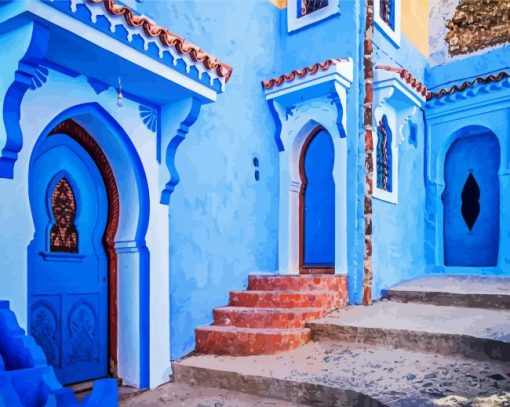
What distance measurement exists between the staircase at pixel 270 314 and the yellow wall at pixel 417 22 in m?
4.67

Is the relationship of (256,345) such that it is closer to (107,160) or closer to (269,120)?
(107,160)

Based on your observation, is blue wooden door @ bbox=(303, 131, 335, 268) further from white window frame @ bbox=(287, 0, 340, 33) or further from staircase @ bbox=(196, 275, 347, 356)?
staircase @ bbox=(196, 275, 347, 356)

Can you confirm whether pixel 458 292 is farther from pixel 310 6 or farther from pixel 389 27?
pixel 310 6

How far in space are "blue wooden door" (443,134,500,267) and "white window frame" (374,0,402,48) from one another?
2430 millimetres

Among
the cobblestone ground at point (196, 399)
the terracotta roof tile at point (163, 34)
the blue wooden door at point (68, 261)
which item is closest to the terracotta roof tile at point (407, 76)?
the terracotta roof tile at point (163, 34)

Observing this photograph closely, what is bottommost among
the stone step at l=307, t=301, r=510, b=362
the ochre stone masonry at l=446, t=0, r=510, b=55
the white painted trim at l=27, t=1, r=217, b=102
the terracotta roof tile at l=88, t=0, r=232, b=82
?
the stone step at l=307, t=301, r=510, b=362

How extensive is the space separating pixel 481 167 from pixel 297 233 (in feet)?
12.6

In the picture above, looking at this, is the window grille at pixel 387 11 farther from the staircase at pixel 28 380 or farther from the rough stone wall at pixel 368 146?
the staircase at pixel 28 380

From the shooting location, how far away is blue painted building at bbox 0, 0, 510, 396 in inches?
162

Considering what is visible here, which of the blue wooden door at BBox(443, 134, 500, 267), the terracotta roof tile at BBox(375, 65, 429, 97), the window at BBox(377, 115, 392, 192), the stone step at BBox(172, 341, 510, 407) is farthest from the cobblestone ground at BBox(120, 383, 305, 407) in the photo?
the blue wooden door at BBox(443, 134, 500, 267)

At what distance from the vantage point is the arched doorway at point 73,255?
448 centimetres

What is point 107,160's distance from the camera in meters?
5.11

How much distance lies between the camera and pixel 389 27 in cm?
770

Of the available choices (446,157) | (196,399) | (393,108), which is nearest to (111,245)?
(196,399)
